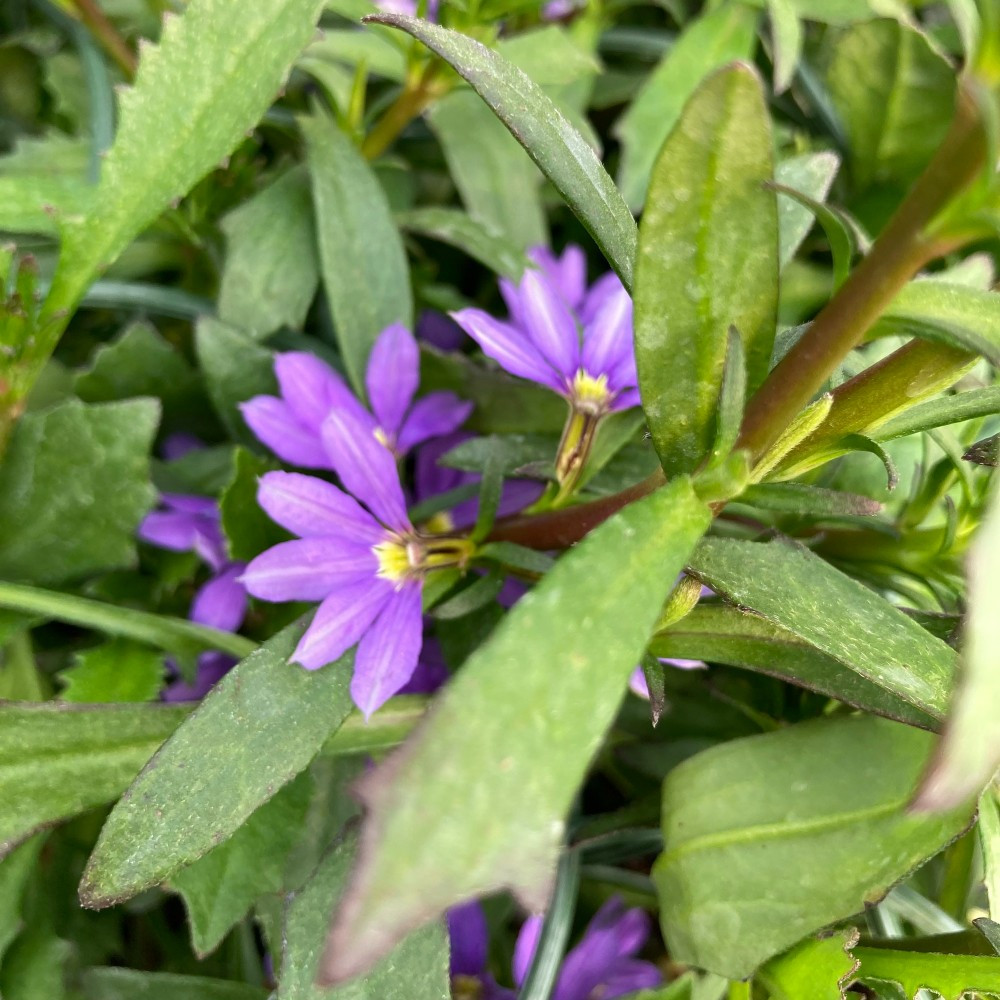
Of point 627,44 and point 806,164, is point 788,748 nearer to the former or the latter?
point 806,164

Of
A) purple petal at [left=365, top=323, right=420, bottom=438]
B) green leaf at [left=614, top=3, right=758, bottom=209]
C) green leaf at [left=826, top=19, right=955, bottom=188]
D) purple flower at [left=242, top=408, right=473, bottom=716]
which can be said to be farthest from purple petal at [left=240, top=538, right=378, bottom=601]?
green leaf at [left=826, top=19, right=955, bottom=188]

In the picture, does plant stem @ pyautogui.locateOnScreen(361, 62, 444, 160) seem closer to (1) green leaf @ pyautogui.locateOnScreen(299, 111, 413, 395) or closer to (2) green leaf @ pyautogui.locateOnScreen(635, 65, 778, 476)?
(1) green leaf @ pyautogui.locateOnScreen(299, 111, 413, 395)

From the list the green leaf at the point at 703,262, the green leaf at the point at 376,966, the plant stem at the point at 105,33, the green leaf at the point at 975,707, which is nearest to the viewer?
the green leaf at the point at 975,707

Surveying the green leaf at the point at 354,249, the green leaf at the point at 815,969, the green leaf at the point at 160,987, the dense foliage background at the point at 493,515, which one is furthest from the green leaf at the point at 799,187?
the green leaf at the point at 160,987

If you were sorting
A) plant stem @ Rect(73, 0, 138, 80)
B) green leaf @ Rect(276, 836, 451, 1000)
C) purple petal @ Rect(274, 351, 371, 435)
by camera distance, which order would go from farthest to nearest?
plant stem @ Rect(73, 0, 138, 80), purple petal @ Rect(274, 351, 371, 435), green leaf @ Rect(276, 836, 451, 1000)

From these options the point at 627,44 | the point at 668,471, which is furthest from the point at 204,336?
the point at 627,44

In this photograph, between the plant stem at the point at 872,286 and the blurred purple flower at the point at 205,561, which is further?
the blurred purple flower at the point at 205,561

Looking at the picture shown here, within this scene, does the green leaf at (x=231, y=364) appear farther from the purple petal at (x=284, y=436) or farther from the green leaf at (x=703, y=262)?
the green leaf at (x=703, y=262)
